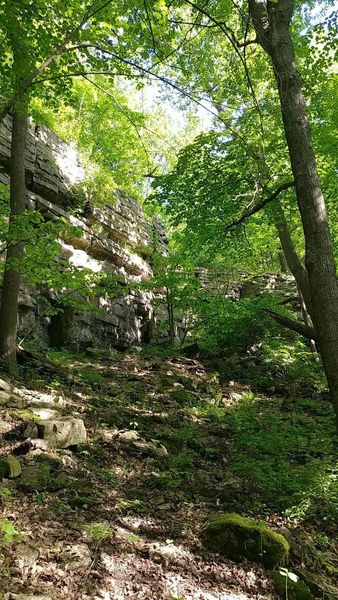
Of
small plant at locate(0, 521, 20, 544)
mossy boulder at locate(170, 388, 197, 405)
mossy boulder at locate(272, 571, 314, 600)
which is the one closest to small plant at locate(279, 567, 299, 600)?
mossy boulder at locate(272, 571, 314, 600)

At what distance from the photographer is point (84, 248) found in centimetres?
1325

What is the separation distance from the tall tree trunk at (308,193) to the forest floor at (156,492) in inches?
62.5

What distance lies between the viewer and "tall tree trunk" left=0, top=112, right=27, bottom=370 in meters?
7.48

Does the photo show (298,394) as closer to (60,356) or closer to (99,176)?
(60,356)

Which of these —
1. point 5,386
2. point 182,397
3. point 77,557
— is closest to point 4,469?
point 77,557

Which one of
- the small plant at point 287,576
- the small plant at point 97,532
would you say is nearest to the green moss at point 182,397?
the small plant at point 97,532

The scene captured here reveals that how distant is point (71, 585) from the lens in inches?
110

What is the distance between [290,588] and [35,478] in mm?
2564

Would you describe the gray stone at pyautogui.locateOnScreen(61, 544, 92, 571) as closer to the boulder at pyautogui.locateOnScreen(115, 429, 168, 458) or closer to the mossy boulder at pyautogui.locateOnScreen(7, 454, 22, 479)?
the mossy boulder at pyautogui.locateOnScreen(7, 454, 22, 479)

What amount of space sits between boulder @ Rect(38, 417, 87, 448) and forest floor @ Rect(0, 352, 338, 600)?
5.3 inches

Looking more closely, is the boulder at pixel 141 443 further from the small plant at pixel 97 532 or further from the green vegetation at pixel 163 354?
the small plant at pixel 97 532

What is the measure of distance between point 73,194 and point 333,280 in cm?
1050

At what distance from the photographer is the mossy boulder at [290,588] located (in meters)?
3.23

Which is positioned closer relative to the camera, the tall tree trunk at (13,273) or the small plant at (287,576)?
the small plant at (287,576)
